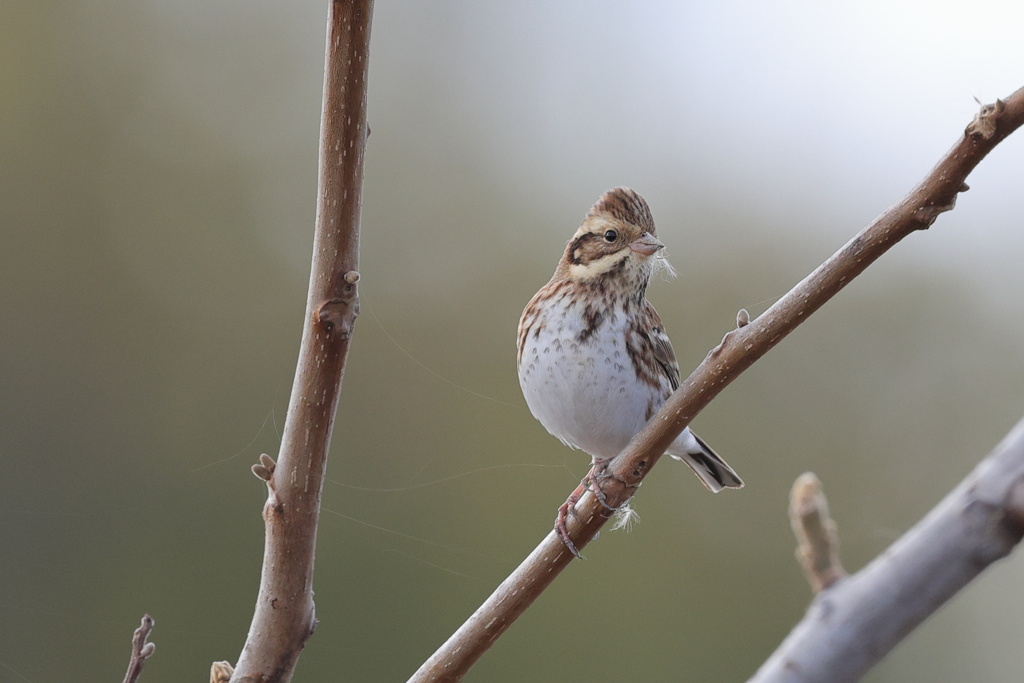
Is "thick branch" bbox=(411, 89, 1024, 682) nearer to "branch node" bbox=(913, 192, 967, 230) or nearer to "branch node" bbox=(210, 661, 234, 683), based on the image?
"branch node" bbox=(913, 192, 967, 230)

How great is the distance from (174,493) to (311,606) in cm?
425

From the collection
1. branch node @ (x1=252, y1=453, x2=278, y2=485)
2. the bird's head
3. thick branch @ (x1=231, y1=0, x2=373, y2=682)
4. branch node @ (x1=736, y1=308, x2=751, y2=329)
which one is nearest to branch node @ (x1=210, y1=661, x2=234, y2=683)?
thick branch @ (x1=231, y1=0, x2=373, y2=682)

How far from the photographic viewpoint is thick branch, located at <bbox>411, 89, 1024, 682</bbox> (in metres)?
1.64

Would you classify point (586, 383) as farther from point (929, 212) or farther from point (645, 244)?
point (929, 212)

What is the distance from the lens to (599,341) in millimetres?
2990

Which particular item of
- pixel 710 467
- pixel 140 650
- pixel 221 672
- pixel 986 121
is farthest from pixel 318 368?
pixel 710 467

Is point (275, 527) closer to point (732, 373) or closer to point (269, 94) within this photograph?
point (732, 373)

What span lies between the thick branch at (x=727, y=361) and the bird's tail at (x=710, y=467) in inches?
54.4

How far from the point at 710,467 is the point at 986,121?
2.06 meters

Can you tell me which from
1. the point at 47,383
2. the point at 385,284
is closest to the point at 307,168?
the point at 385,284

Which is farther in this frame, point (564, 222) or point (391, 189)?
point (391, 189)

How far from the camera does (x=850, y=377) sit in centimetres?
835

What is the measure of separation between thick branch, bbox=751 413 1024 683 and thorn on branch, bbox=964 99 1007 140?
0.46 m

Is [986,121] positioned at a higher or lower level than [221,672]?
higher
